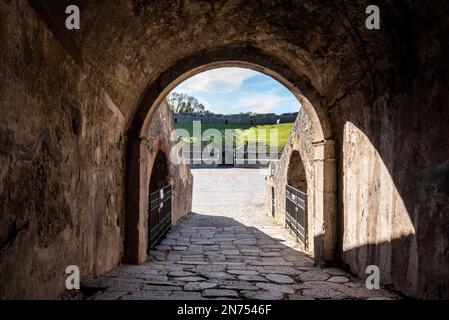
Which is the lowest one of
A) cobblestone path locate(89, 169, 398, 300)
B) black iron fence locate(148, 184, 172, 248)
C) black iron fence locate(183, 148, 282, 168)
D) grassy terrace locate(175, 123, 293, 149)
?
cobblestone path locate(89, 169, 398, 300)

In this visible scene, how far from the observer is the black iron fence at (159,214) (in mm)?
6316

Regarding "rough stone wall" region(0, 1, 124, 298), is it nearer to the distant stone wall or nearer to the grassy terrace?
the grassy terrace

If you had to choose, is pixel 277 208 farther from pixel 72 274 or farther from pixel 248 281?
pixel 72 274

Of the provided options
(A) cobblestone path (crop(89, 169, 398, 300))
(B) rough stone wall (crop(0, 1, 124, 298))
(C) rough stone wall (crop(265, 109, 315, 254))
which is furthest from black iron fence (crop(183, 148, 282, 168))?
(B) rough stone wall (crop(0, 1, 124, 298))

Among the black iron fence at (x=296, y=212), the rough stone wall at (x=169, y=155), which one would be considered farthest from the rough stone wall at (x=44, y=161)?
the black iron fence at (x=296, y=212)

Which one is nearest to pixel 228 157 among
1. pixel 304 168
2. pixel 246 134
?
pixel 246 134

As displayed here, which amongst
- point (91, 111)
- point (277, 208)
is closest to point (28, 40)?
point (91, 111)

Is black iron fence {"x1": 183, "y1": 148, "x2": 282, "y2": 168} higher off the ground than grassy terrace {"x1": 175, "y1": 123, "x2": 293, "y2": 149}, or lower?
lower

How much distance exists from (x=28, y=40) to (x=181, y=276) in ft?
9.95

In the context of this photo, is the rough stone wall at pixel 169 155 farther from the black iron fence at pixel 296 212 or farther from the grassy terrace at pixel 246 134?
the grassy terrace at pixel 246 134

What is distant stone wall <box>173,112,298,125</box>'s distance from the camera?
4706 cm

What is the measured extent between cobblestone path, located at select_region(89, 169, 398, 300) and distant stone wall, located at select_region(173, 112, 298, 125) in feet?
127

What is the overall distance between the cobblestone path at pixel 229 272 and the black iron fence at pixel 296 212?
0.27m

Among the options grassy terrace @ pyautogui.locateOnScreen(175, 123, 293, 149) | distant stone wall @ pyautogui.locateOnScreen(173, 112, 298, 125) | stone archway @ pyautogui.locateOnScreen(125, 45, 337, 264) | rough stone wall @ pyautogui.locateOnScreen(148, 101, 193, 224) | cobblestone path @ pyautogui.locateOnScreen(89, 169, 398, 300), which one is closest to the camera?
cobblestone path @ pyautogui.locateOnScreen(89, 169, 398, 300)
